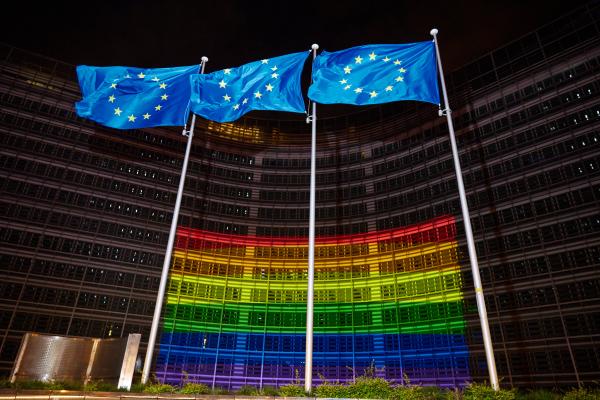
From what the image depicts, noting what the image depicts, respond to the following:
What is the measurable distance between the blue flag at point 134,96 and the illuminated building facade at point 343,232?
2288 centimetres

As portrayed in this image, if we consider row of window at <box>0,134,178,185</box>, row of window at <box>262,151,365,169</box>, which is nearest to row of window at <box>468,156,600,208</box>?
row of window at <box>262,151,365,169</box>

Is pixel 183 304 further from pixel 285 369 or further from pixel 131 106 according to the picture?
pixel 131 106

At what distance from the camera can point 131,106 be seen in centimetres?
2797

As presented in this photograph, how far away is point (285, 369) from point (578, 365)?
25943 millimetres

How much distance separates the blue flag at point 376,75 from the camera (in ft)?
81.3

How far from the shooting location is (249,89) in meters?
27.6

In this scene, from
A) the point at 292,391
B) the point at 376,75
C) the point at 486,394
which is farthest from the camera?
the point at 376,75

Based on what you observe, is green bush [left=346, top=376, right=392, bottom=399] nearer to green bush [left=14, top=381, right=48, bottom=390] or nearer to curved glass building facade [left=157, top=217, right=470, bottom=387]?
green bush [left=14, top=381, right=48, bottom=390]

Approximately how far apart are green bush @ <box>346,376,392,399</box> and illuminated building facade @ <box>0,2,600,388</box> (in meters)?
19.3

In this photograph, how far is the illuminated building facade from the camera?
124 ft

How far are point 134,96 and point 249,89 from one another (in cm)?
776

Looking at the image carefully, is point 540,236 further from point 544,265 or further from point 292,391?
point 292,391

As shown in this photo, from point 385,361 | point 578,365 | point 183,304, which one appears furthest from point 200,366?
point 578,365

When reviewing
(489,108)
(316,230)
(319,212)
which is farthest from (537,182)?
(316,230)
